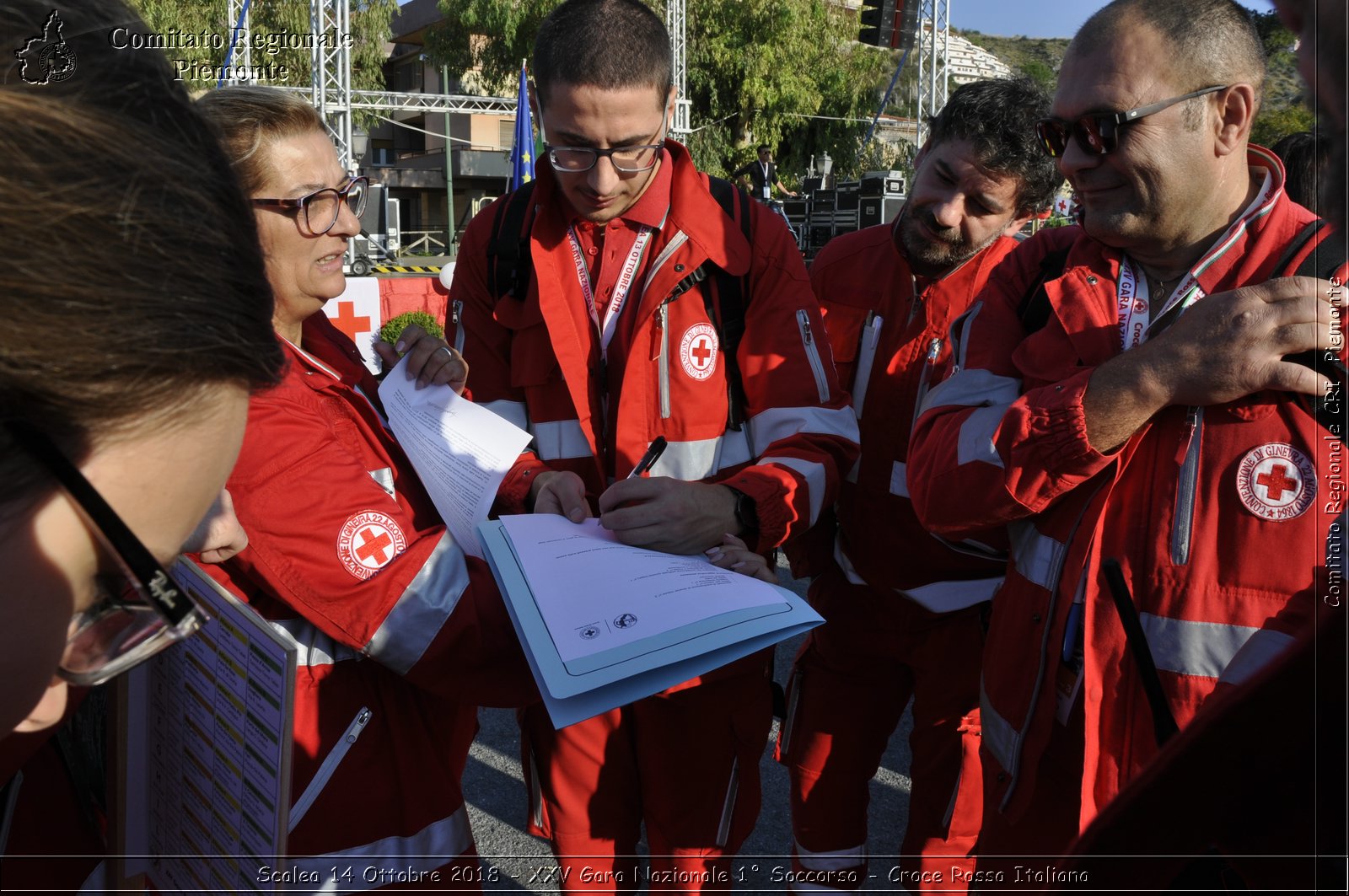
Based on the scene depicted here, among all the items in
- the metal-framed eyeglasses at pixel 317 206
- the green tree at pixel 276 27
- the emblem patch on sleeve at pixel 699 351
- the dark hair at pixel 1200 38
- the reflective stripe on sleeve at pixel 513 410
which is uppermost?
the green tree at pixel 276 27

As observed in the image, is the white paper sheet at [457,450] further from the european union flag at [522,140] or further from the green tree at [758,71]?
the green tree at [758,71]

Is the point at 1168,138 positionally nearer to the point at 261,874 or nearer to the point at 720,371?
the point at 720,371

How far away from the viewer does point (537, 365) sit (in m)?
2.43

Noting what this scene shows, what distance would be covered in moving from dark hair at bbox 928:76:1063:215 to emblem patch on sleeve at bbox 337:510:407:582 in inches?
81.8

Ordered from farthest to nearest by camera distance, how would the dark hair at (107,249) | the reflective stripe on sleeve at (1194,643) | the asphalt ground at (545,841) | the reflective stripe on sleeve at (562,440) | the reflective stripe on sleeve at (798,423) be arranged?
the asphalt ground at (545,841) < the reflective stripe on sleeve at (562,440) < the reflective stripe on sleeve at (798,423) < the reflective stripe on sleeve at (1194,643) < the dark hair at (107,249)

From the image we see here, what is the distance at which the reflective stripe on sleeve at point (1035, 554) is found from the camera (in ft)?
6.10

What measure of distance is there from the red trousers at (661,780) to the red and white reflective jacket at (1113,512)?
2.20 ft

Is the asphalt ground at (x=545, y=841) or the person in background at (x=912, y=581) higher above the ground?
the person in background at (x=912, y=581)

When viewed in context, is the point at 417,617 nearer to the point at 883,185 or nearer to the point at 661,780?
the point at 661,780

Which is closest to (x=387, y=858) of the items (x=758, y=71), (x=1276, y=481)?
(x=1276, y=481)

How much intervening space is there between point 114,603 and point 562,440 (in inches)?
64.8

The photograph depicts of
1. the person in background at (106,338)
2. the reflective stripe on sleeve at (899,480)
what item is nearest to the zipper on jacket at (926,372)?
the reflective stripe on sleeve at (899,480)

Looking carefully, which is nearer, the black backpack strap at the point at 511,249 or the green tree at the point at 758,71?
the black backpack strap at the point at 511,249

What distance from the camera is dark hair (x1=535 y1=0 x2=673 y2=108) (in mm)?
2293
